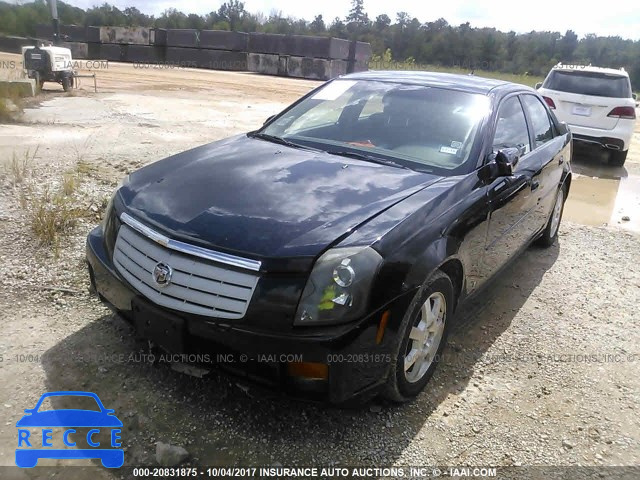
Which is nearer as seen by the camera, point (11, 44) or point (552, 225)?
point (552, 225)

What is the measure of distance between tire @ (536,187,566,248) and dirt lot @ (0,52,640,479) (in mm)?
127

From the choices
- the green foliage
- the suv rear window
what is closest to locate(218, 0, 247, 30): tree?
the green foliage

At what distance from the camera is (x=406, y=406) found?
2752 millimetres

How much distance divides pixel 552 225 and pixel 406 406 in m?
3.19

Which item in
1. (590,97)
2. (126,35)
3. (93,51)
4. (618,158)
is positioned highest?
(126,35)

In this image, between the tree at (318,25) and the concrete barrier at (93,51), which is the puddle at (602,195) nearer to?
the concrete barrier at (93,51)

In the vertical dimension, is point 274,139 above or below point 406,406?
above

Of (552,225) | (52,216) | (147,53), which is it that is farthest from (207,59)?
(552,225)

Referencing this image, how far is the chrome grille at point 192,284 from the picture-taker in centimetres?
221

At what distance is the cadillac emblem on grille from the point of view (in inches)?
91.7

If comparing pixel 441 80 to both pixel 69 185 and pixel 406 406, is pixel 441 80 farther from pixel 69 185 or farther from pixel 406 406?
pixel 69 185

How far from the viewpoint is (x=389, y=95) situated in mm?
3785

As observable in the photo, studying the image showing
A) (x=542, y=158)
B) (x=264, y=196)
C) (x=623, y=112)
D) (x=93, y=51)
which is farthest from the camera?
(x=93, y=51)

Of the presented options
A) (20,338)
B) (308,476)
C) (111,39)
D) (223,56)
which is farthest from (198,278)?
(111,39)
